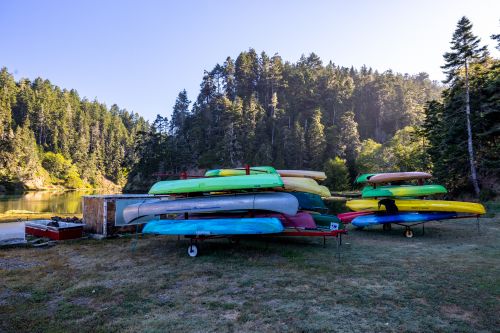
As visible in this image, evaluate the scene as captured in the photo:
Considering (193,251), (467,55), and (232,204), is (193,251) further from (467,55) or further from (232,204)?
(467,55)

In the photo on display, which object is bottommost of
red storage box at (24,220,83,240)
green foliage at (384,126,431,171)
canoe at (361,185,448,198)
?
red storage box at (24,220,83,240)

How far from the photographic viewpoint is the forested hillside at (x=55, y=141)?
3497 inches

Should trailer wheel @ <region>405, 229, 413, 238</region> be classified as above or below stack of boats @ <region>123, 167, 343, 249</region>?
below

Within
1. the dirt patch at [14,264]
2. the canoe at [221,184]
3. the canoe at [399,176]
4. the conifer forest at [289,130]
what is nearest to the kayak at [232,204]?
the canoe at [221,184]

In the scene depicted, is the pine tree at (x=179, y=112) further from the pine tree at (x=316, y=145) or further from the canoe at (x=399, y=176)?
the canoe at (x=399, y=176)

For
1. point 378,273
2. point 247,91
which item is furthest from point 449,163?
point 247,91

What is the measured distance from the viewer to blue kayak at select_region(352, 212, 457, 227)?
1291 centimetres

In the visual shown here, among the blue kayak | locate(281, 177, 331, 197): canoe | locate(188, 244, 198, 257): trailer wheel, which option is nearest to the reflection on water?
locate(188, 244, 198, 257): trailer wheel

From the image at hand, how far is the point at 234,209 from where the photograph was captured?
32.3ft

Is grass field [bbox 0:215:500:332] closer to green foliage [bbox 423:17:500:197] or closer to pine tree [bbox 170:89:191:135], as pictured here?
green foliage [bbox 423:17:500:197]

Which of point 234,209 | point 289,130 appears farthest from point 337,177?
point 234,209

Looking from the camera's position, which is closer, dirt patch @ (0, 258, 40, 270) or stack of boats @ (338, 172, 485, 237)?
dirt patch @ (0, 258, 40, 270)

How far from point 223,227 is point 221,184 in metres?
1.45

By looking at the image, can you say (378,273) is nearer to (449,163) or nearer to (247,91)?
(449,163)
